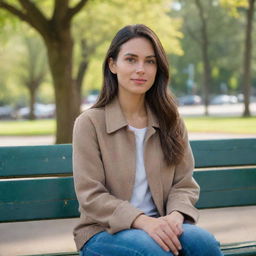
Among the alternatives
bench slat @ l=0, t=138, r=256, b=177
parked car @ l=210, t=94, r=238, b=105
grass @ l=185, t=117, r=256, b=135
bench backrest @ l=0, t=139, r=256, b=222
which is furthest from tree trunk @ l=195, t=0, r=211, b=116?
parked car @ l=210, t=94, r=238, b=105

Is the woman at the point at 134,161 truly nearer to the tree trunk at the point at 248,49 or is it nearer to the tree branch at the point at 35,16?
the tree branch at the point at 35,16

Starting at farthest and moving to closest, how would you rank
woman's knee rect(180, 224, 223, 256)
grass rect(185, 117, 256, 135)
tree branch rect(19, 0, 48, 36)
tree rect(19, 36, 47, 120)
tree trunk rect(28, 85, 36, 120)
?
tree trunk rect(28, 85, 36, 120)
tree rect(19, 36, 47, 120)
grass rect(185, 117, 256, 135)
tree branch rect(19, 0, 48, 36)
woman's knee rect(180, 224, 223, 256)

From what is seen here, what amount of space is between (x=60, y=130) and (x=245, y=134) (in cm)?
630

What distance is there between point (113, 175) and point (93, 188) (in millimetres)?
145

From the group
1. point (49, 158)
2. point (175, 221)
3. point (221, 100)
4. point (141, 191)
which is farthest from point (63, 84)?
point (221, 100)

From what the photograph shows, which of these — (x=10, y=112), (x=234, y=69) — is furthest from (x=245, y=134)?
(x=10, y=112)

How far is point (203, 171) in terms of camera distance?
396 centimetres

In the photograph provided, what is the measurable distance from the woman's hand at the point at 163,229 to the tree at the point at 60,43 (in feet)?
34.1

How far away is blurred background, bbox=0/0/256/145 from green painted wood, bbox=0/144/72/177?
53.8 inches

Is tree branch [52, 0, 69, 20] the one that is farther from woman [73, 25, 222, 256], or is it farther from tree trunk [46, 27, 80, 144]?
woman [73, 25, 222, 256]

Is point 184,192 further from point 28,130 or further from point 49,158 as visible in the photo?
point 28,130

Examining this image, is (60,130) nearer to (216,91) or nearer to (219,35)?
(219,35)

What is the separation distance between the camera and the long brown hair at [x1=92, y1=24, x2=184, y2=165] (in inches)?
120

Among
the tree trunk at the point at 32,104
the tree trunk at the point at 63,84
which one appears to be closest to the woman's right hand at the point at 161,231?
the tree trunk at the point at 63,84
